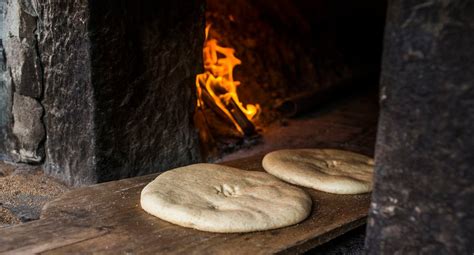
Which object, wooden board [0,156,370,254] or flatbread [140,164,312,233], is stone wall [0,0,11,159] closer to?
wooden board [0,156,370,254]

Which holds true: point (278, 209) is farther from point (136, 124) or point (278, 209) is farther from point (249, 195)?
point (136, 124)

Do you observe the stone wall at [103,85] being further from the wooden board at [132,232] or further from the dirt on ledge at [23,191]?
the wooden board at [132,232]

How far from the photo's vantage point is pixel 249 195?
1.89 meters

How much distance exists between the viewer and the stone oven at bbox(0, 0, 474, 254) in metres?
1.14

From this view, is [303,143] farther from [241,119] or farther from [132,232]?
[132,232]

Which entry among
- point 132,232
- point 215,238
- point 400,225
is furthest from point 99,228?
point 400,225

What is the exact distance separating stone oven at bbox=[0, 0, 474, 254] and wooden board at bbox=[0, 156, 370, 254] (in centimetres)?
11

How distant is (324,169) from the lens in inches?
90.6

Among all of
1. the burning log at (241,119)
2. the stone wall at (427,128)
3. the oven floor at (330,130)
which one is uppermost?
the stone wall at (427,128)

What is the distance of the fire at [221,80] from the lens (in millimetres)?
3879

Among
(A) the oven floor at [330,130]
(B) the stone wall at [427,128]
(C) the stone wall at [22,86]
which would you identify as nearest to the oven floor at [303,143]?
(A) the oven floor at [330,130]

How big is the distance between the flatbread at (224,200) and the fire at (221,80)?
1717 millimetres

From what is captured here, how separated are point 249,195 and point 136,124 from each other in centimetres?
106

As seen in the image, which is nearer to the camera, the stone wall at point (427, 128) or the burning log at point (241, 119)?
the stone wall at point (427, 128)
